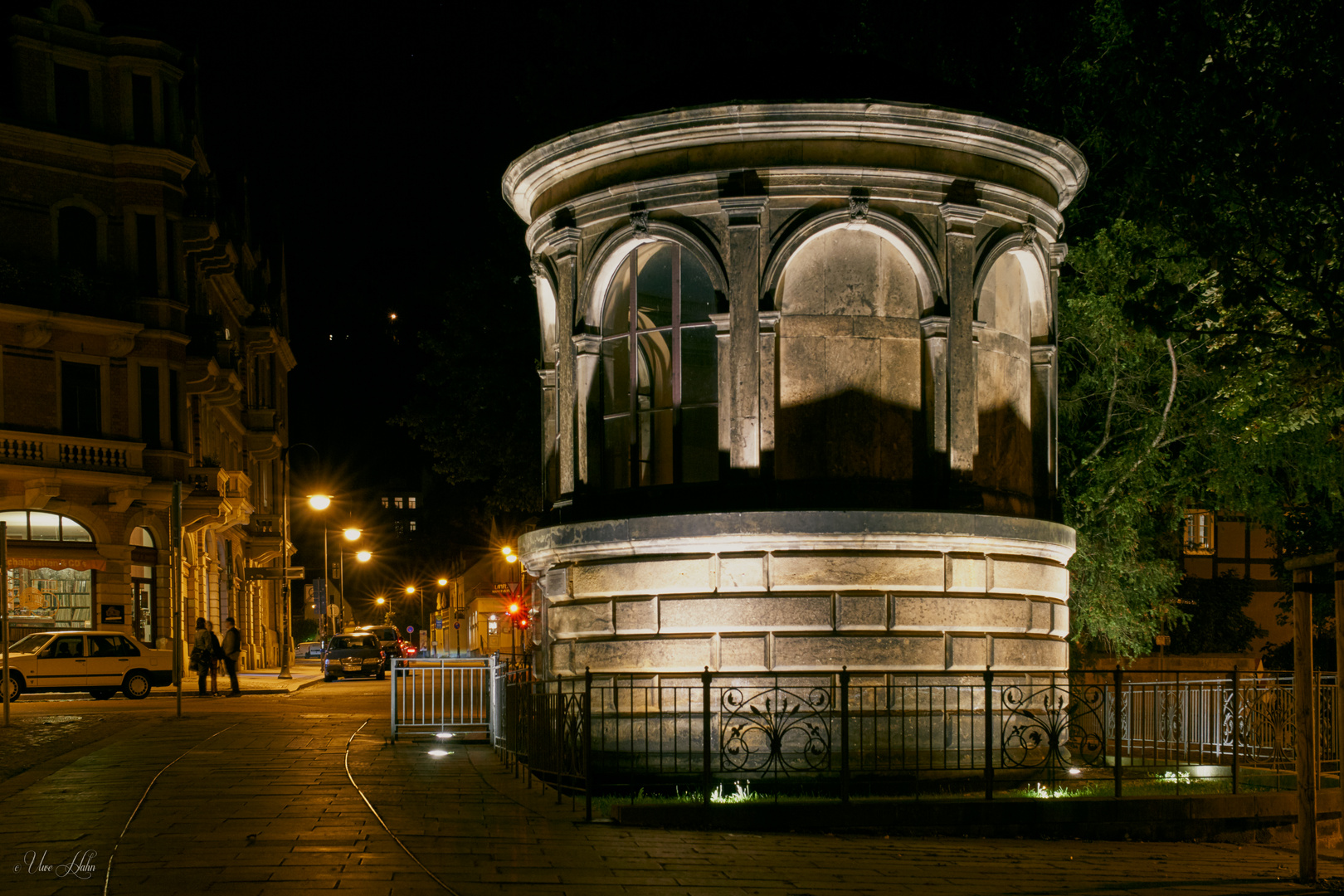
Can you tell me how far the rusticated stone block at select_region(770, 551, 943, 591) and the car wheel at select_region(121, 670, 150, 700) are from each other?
73.3 feet

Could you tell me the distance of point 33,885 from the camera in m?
9.63

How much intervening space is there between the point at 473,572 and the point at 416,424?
6907 cm

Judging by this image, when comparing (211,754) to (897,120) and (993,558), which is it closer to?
(993,558)

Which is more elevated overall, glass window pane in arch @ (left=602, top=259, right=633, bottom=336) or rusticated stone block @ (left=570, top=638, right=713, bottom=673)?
glass window pane in arch @ (left=602, top=259, right=633, bottom=336)

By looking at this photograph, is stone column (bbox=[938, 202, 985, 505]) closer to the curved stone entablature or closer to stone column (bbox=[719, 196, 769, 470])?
the curved stone entablature

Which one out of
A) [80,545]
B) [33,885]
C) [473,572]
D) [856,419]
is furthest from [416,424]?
[473,572]

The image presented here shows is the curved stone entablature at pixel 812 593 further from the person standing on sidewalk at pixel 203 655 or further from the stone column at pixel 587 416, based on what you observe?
the person standing on sidewalk at pixel 203 655

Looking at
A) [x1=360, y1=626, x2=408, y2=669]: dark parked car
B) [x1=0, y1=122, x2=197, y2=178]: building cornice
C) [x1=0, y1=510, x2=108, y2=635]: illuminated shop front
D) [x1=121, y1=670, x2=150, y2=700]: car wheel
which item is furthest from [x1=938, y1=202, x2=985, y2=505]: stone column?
[x1=360, y1=626, x2=408, y2=669]: dark parked car

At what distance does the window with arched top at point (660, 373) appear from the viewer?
57.3 feet

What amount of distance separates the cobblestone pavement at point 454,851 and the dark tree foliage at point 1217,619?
27659mm

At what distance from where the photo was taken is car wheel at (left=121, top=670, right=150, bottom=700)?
3347 cm

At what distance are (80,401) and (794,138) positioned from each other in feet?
94.1

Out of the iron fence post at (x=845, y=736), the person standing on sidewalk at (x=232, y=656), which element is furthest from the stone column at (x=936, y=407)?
the person standing on sidewalk at (x=232, y=656)

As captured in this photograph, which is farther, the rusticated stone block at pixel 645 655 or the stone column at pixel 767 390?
the stone column at pixel 767 390
